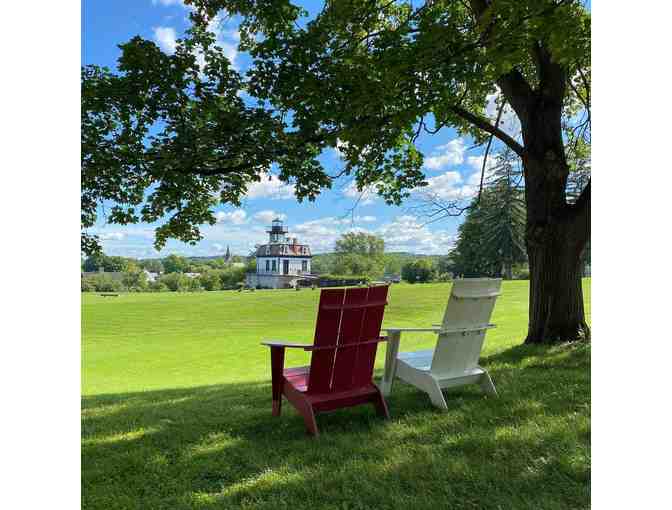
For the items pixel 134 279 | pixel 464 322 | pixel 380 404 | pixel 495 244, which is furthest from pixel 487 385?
pixel 134 279

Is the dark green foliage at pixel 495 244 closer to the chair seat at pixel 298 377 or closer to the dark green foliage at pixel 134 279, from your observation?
the chair seat at pixel 298 377

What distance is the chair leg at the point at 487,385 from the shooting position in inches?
133

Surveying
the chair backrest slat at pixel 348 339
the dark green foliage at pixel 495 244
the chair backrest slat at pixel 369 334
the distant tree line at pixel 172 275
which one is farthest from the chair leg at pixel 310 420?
the distant tree line at pixel 172 275

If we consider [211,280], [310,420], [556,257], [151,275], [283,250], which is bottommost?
[211,280]

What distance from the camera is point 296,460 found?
237 cm

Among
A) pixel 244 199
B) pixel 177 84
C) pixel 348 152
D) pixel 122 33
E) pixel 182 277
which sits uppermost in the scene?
pixel 122 33

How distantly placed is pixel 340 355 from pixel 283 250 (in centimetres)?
2540

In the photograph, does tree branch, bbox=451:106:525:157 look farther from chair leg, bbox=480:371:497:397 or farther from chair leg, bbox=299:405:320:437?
chair leg, bbox=299:405:320:437

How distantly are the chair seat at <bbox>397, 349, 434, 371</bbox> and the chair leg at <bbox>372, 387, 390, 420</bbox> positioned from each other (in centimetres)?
45

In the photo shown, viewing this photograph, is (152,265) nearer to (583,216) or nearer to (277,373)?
(583,216)

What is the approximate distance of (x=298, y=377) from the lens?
324cm
